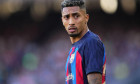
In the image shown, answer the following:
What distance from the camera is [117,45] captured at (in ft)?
49.9

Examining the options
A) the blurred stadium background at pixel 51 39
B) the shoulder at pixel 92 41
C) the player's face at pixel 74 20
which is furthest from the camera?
the blurred stadium background at pixel 51 39

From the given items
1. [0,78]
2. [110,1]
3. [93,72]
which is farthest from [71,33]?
[0,78]

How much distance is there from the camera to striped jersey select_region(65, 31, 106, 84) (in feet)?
12.3

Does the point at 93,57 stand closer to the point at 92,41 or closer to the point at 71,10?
the point at 92,41

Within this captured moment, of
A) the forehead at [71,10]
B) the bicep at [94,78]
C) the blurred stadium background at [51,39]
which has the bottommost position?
the blurred stadium background at [51,39]

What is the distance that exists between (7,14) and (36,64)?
2.84m

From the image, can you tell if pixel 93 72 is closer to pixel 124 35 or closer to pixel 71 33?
pixel 71 33

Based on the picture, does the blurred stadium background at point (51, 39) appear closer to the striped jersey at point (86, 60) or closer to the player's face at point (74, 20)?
the player's face at point (74, 20)

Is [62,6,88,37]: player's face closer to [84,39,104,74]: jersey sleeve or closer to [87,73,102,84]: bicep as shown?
[84,39,104,74]: jersey sleeve

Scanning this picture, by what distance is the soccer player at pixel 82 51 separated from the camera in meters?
3.75

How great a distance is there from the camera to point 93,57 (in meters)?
3.75

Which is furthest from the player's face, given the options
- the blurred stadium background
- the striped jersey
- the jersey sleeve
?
the blurred stadium background

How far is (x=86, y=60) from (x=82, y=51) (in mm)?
126

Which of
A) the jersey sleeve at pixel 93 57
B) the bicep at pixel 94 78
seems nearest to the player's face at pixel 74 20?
the jersey sleeve at pixel 93 57
